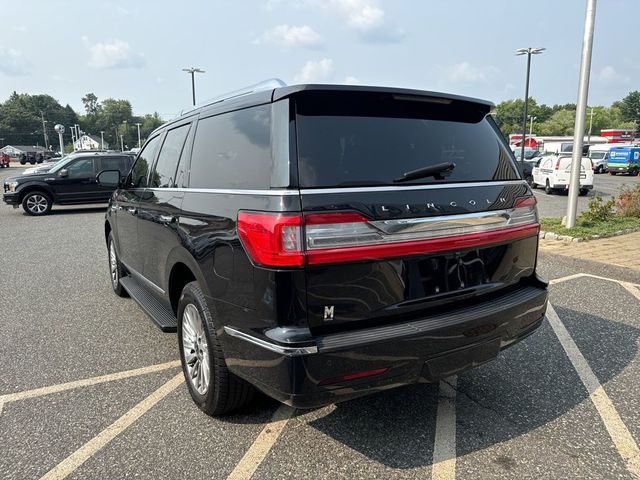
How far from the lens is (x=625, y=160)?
34594 mm

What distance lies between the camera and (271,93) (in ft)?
8.30

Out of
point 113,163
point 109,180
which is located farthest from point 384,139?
point 113,163

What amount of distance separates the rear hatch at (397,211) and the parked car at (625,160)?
37818mm

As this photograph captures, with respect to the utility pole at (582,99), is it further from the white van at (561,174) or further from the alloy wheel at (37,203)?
the alloy wheel at (37,203)

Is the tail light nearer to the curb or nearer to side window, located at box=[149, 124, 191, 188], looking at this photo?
side window, located at box=[149, 124, 191, 188]

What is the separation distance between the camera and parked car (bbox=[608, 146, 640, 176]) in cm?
3434

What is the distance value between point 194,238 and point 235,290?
62 centimetres

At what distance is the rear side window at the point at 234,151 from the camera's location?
8.30 feet

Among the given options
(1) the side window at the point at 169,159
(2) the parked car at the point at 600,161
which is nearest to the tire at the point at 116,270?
(1) the side window at the point at 169,159

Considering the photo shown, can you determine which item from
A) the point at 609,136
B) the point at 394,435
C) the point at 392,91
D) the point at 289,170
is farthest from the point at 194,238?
the point at 609,136

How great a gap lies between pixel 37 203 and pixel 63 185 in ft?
2.91

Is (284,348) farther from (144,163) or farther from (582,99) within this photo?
(582,99)

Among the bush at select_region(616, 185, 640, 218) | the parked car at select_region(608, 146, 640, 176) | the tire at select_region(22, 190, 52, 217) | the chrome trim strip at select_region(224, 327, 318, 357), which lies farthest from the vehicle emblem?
the parked car at select_region(608, 146, 640, 176)

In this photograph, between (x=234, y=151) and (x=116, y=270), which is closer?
(x=234, y=151)
